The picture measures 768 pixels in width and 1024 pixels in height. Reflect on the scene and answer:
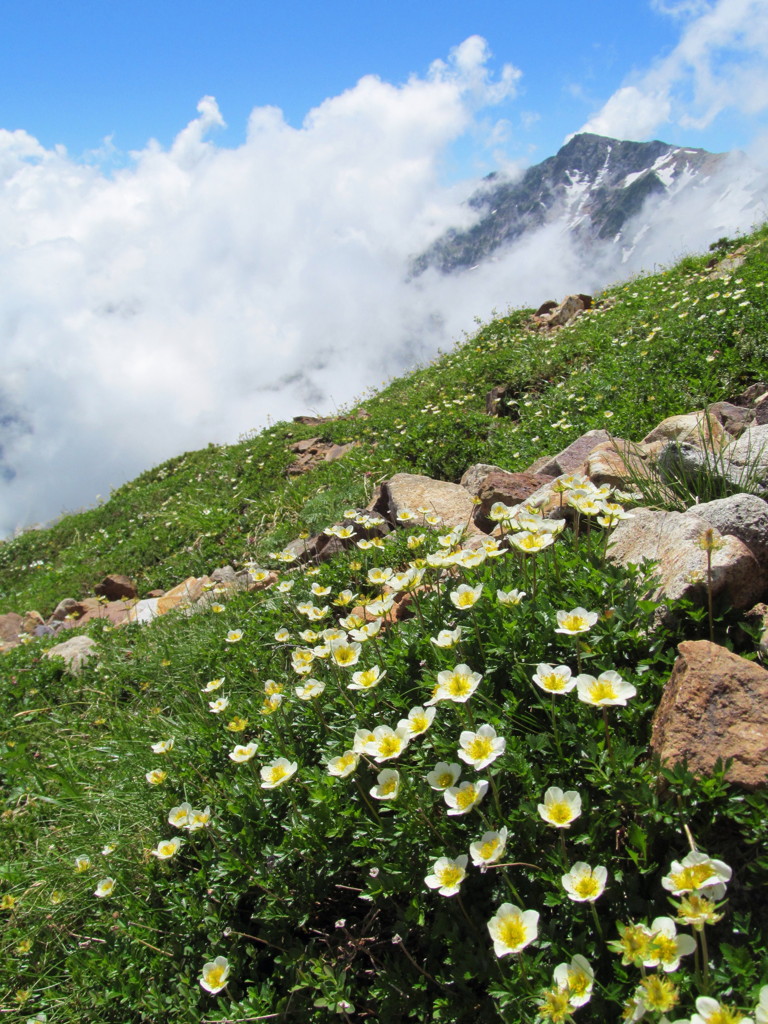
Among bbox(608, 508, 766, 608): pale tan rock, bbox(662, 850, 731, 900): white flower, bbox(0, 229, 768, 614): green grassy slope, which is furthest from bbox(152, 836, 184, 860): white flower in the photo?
bbox(0, 229, 768, 614): green grassy slope

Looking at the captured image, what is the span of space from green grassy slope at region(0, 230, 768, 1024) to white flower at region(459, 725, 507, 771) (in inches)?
3.0

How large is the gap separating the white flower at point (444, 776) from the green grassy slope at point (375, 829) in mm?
98

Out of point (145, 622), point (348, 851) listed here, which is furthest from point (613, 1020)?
point (145, 622)

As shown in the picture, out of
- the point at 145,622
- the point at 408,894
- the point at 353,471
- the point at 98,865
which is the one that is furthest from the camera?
the point at 353,471

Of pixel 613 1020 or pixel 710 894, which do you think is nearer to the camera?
pixel 710 894

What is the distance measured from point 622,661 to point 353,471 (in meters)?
6.57

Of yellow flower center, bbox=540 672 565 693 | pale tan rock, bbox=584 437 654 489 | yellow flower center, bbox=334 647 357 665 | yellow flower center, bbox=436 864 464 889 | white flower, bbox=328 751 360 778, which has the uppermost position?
pale tan rock, bbox=584 437 654 489

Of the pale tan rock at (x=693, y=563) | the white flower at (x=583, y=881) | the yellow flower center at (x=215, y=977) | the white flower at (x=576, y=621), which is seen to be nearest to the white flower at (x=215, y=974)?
the yellow flower center at (x=215, y=977)

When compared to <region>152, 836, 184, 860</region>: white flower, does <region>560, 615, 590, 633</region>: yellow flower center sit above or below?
above

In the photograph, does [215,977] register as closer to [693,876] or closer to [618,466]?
[693,876]

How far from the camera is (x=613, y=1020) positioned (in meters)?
1.50

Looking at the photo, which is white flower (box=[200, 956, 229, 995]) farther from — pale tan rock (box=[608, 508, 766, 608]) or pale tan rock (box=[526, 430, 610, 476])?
pale tan rock (box=[526, 430, 610, 476])

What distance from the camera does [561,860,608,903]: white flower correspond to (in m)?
1.57

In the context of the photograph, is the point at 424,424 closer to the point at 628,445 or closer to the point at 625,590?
the point at 628,445
